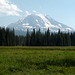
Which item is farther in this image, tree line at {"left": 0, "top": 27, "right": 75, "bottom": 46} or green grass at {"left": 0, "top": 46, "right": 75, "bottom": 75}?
tree line at {"left": 0, "top": 27, "right": 75, "bottom": 46}

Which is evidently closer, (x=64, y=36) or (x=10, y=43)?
(x=10, y=43)

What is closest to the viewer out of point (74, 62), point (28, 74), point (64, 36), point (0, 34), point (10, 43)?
point (28, 74)

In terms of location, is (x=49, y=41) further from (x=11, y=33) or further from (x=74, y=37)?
(x=11, y=33)

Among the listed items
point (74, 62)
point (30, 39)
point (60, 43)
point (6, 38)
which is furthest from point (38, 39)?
point (74, 62)

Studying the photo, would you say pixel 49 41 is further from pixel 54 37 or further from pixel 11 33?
pixel 11 33

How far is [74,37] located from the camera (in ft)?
425

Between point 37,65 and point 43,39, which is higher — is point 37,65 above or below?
below

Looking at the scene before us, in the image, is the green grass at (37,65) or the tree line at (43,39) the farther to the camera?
the tree line at (43,39)

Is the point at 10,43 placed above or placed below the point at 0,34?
below

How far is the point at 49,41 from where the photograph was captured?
412 ft

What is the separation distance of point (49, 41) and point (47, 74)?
11433cm

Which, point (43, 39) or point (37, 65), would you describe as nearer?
point (37, 65)

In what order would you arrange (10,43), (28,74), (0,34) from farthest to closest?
(10,43)
(0,34)
(28,74)

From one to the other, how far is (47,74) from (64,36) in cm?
11598
